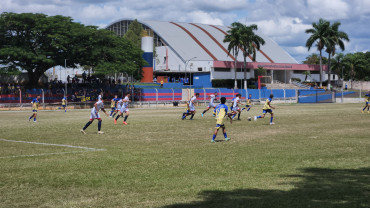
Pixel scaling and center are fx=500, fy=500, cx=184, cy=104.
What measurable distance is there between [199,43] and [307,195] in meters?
111

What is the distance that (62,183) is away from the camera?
11.6 metres

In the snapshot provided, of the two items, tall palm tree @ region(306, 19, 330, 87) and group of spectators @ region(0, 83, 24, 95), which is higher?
tall palm tree @ region(306, 19, 330, 87)

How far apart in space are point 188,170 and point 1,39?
5787 centimetres

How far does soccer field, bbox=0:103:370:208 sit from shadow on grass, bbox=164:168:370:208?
0.06 feet

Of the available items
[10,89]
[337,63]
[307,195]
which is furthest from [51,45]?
[337,63]

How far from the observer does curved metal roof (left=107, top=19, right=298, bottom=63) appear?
375 feet

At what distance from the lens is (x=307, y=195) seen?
9836 mm

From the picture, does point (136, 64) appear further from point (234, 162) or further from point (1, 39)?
point (234, 162)

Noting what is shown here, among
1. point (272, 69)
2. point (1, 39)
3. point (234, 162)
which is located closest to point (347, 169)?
point (234, 162)

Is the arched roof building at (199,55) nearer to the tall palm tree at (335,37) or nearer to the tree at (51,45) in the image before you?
the tall palm tree at (335,37)

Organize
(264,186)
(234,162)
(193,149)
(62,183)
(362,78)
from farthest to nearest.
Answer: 1. (362,78)
2. (193,149)
3. (234,162)
4. (62,183)
5. (264,186)

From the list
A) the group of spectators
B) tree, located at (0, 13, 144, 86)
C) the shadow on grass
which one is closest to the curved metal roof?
tree, located at (0, 13, 144, 86)

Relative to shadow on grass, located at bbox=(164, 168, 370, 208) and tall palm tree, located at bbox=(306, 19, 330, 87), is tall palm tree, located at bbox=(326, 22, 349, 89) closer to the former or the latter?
tall palm tree, located at bbox=(306, 19, 330, 87)

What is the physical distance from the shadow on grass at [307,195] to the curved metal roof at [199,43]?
9980cm
